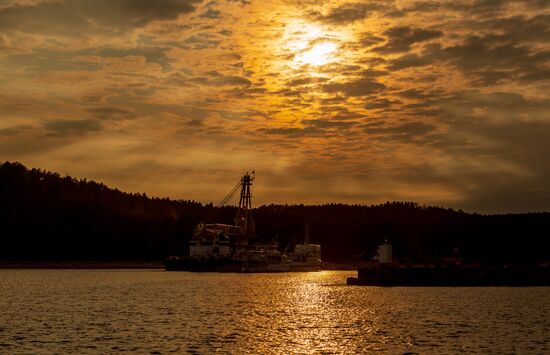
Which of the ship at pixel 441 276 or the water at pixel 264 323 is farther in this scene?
the ship at pixel 441 276

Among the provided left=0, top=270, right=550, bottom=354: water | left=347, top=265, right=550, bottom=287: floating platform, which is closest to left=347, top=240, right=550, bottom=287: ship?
left=347, top=265, right=550, bottom=287: floating platform

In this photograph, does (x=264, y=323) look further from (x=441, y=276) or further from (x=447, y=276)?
(x=447, y=276)

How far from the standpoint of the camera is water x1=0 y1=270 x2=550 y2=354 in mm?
54281

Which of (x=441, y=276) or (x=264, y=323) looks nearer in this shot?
(x=264, y=323)

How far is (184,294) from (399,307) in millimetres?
34281

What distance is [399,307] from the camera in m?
91.4

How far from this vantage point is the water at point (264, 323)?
54281 mm

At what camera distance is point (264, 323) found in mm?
70812

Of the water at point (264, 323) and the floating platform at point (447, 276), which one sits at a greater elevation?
the floating platform at point (447, 276)

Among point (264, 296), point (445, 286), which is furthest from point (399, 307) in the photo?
point (445, 286)

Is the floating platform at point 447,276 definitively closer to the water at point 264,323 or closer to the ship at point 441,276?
the ship at point 441,276

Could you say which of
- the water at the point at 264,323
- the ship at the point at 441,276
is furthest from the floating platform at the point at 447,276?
the water at the point at 264,323

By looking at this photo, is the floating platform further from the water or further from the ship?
the water

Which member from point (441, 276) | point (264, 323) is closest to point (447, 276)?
point (441, 276)
